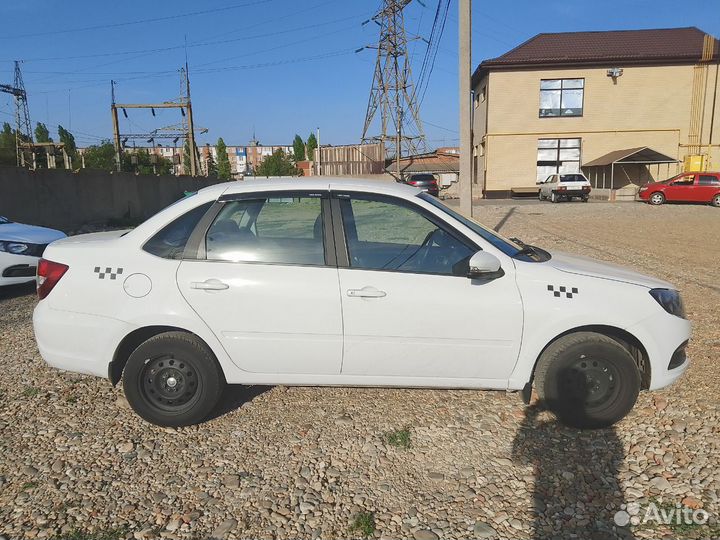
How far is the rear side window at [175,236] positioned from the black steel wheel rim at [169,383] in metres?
0.71

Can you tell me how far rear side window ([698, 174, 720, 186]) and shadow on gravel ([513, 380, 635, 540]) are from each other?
2647cm

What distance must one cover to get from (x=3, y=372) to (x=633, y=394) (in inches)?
203

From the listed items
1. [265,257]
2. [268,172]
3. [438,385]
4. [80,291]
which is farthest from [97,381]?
[268,172]

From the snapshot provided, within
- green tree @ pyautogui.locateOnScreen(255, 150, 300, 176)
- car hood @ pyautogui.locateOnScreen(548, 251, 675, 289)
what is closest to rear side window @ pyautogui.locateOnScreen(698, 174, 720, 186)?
car hood @ pyautogui.locateOnScreen(548, 251, 675, 289)

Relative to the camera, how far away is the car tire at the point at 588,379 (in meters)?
3.42

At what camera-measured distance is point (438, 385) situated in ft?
11.6

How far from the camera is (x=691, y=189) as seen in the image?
990 inches

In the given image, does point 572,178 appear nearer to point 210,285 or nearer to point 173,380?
point 210,285

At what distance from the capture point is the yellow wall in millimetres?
33094

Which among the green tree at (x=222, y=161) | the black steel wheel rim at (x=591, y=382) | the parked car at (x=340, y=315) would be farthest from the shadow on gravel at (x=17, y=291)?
the green tree at (x=222, y=161)

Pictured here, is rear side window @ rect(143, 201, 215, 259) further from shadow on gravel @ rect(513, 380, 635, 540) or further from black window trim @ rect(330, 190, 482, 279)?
shadow on gravel @ rect(513, 380, 635, 540)

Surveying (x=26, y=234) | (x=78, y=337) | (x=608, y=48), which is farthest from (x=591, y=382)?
(x=608, y=48)

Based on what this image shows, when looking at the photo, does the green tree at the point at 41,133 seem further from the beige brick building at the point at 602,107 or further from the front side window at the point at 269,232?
the front side window at the point at 269,232

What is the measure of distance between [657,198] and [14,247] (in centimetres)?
2748
